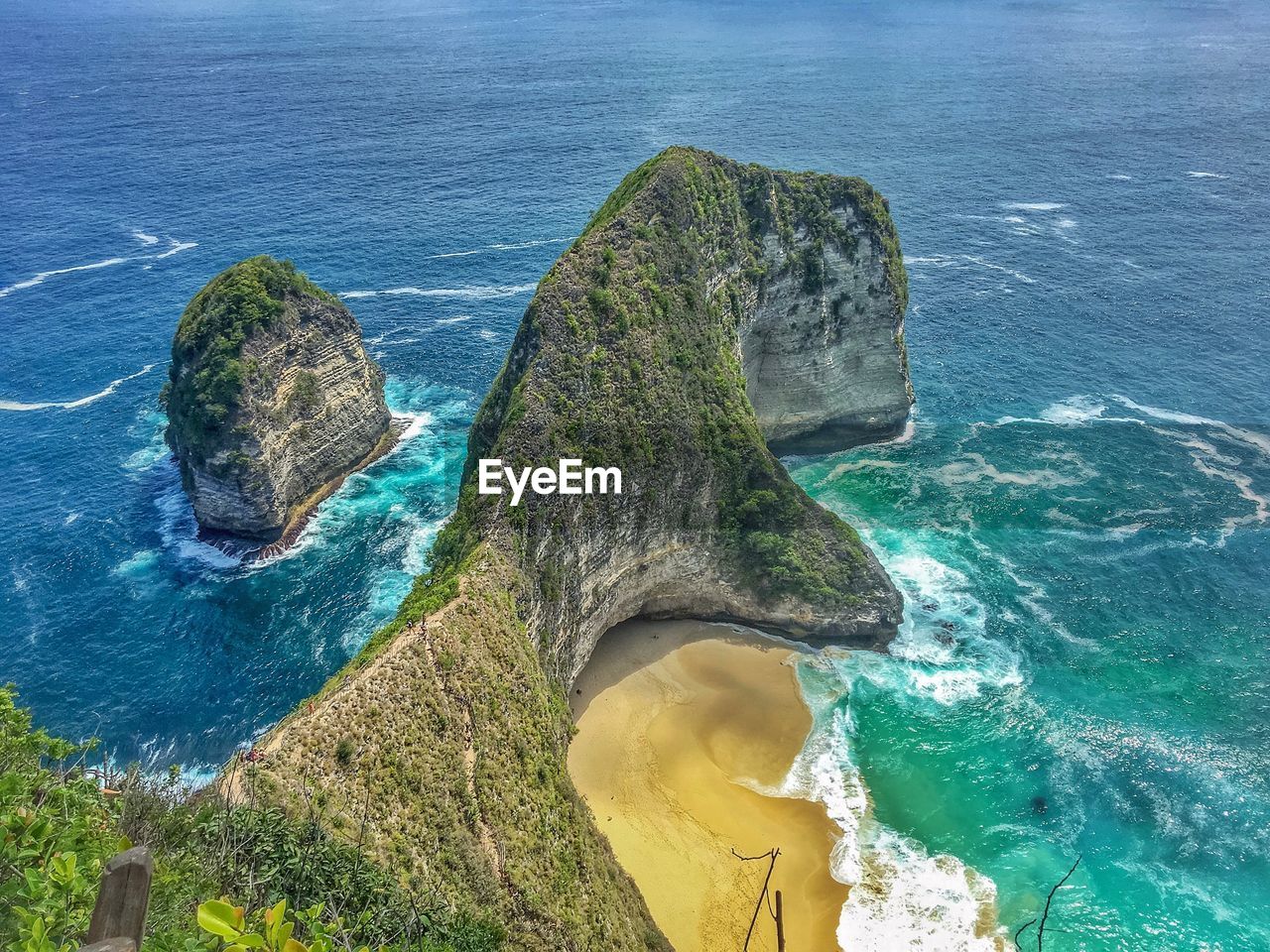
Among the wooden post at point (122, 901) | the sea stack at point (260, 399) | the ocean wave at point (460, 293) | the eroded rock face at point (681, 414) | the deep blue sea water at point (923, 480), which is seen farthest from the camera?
the ocean wave at point (460, 293)

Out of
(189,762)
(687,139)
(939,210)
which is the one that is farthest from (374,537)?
(687,139)

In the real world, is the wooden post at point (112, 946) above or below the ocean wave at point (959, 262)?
above

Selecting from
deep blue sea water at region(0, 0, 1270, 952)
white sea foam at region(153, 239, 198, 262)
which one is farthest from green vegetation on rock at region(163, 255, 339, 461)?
white sea foam at region(153, 239, 198, 262)

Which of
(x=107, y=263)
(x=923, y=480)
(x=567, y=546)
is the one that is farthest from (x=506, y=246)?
(x=567, y=546)

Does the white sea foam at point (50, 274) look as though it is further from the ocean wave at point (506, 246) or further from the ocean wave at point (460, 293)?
the ocean wave at point (506, 246)

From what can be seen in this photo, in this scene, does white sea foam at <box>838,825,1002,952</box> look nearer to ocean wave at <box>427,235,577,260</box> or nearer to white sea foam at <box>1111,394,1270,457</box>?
white sea foam at <box>1111,394,1270,457</box>

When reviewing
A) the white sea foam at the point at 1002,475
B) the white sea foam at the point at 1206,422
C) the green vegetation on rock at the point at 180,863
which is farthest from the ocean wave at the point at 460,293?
the green vegetation on rock at the point at 180,863

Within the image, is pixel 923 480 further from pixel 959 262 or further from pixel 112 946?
pixel 112 946
